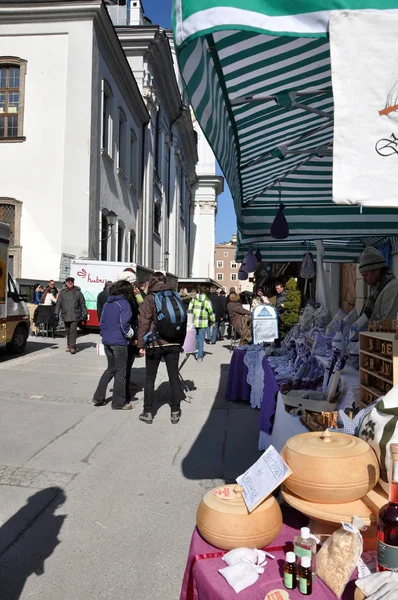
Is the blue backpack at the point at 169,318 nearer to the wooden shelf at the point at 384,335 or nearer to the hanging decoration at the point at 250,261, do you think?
the hanging decoration at the point at 250,261

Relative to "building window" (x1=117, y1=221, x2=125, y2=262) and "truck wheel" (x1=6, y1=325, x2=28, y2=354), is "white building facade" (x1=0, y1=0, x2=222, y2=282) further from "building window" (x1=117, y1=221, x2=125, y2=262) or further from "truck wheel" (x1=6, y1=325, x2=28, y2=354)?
"truck wheel" (x1=6, y1=325, x2=28, y2=354)

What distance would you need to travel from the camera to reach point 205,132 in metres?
2.63

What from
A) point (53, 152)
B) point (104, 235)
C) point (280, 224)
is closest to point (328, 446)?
point (280, 224)

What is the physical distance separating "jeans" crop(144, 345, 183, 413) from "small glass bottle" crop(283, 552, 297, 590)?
14.5 feet

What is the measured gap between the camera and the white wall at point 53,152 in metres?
18.3

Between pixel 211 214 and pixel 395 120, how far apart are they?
59385mm

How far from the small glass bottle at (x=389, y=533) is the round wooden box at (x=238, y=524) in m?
0.39

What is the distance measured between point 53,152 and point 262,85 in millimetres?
17469

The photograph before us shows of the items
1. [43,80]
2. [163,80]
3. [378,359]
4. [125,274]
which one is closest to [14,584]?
[378,359]

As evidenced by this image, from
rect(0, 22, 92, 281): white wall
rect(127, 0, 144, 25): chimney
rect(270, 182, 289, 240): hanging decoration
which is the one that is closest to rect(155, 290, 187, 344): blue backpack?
rect(270, 182, 289, 240): hanging decoration

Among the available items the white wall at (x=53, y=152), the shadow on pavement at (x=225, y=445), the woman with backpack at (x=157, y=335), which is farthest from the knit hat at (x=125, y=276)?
the white wall at (x=53, y=152)

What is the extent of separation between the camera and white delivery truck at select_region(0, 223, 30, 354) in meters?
10.4

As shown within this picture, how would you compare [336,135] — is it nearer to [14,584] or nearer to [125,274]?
[14,584]

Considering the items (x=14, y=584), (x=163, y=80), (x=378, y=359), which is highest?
(x=163, y=80)
